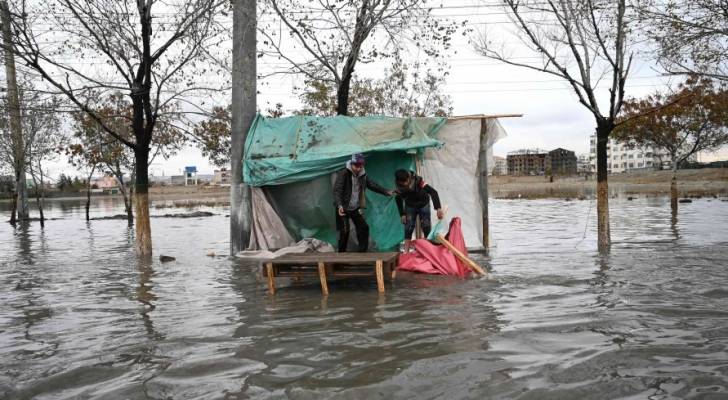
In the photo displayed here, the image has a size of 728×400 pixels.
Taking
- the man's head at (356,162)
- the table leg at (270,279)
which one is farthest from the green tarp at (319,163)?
the table leg at (270,279)

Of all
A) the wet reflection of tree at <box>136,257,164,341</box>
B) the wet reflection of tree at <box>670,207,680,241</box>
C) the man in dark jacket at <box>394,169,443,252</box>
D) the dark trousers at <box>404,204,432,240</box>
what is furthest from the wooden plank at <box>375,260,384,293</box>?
the wet reflection of tree at <box>670,207,680,241</box>

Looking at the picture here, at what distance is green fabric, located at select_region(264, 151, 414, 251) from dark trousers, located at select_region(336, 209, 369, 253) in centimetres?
78

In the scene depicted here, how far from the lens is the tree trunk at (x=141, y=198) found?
1130 cm

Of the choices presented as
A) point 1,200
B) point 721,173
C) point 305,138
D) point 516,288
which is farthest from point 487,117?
point 1,200

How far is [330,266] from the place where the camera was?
7887 millimetres

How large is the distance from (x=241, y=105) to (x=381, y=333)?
23.2ft

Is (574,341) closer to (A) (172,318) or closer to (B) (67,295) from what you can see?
(A) (172,318)

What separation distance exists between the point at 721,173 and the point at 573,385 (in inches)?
2420

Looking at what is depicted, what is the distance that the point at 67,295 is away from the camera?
26.3 ft

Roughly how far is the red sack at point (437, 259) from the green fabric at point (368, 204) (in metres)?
1.34

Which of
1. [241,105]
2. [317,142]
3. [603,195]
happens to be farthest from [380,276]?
[603,195]

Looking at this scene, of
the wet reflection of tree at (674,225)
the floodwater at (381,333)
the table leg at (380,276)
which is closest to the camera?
the floodwater at (381,333)

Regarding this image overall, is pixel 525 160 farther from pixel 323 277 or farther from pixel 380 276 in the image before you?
pixel 323 277

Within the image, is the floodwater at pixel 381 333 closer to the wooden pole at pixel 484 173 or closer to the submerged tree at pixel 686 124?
the wooden pole at pixel 484 173
